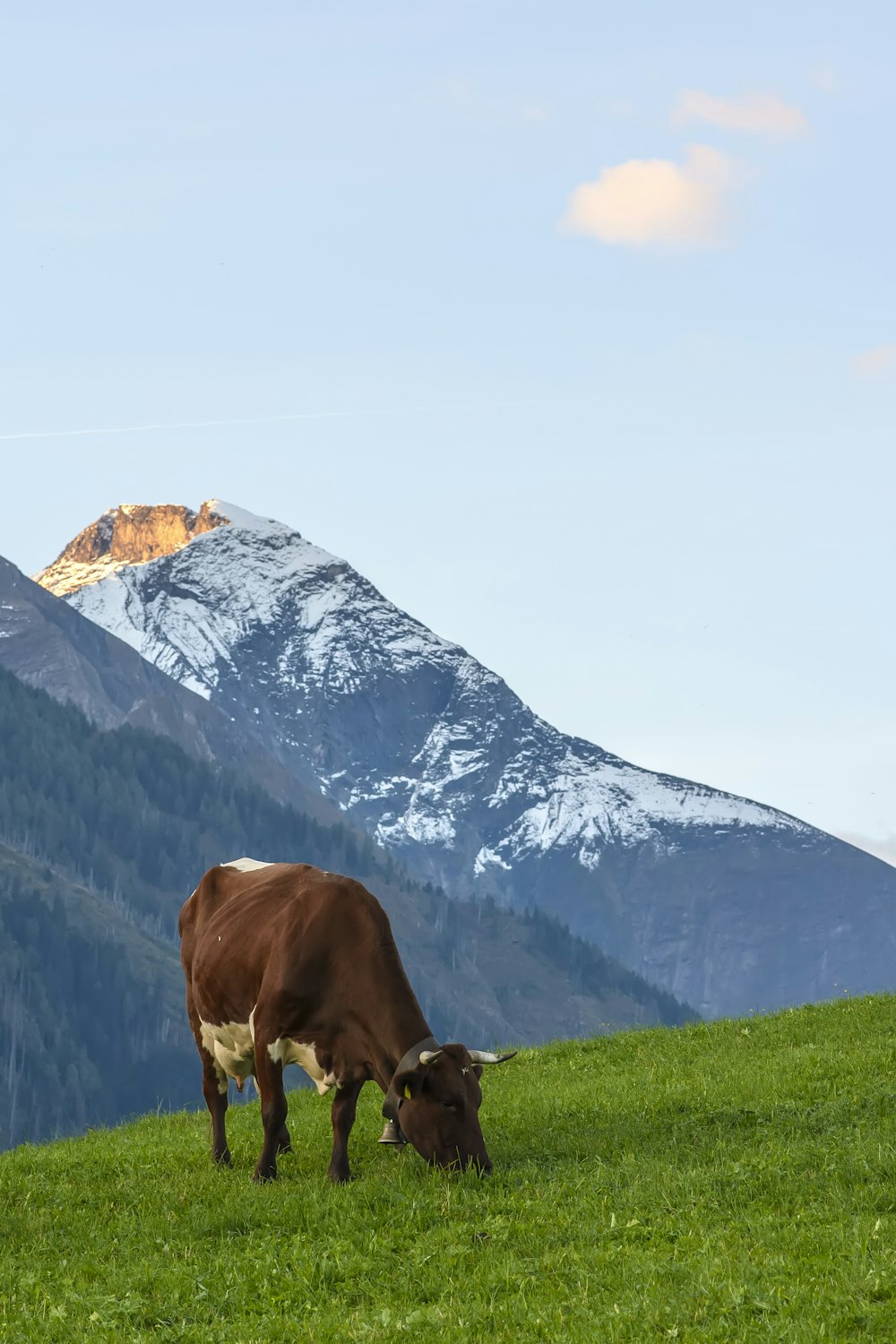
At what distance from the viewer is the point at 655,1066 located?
952 inches

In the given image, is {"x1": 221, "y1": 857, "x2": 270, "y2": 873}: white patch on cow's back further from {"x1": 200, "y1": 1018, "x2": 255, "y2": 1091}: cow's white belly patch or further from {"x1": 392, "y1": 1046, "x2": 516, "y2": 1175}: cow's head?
{"x1": 392, "y1": 1046, "x2": 516, "y2": 1175}: cow's head

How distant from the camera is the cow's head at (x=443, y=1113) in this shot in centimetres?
1648

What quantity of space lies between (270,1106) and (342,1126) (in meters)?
0.98

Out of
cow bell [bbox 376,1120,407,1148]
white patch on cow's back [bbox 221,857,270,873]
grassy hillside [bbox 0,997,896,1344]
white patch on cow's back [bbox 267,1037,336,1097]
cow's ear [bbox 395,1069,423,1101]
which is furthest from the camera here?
white patch on cow's back [bbox 221,857,270,873]

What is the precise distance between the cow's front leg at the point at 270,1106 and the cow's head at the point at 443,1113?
1718mm

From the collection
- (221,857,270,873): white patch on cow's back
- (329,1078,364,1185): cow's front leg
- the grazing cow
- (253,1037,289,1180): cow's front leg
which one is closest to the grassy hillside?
(329,1078,364,1185): cow's front leg

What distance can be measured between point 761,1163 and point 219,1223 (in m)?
5.41

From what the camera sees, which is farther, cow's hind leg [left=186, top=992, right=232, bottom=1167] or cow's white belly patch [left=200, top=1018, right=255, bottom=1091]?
cow's hind leg [left=186, top=992, right=232, bottom=1167]

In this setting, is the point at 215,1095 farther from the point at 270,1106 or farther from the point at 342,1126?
the point at 342,1126

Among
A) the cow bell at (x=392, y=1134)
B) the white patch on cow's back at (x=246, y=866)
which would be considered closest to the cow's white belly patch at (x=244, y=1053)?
the cow bell at (x=392, y=1134)

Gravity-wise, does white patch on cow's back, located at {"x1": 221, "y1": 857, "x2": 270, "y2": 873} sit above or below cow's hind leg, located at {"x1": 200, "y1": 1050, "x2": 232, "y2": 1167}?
above

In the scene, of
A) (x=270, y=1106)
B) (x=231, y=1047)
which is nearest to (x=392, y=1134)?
(x=270, y=1106)

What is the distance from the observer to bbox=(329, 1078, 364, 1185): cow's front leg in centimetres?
1712

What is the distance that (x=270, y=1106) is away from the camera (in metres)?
17.7
